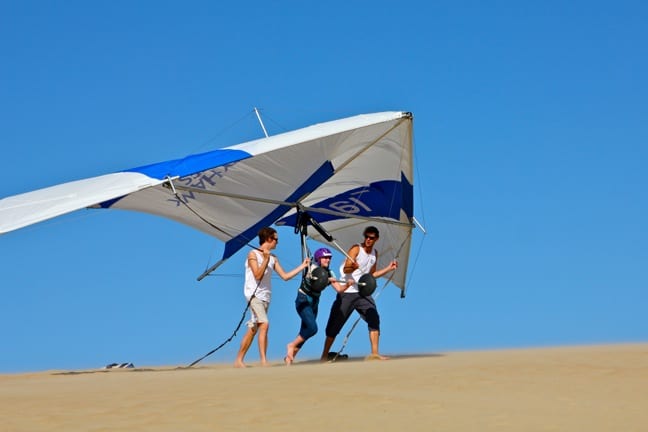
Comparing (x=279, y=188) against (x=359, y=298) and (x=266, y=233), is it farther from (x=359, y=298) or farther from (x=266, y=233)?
(x=359, y=298)

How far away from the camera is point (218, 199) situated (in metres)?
11.0

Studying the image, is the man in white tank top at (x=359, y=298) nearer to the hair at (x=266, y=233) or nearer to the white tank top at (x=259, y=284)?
the white tank top at (x=259, y=284)

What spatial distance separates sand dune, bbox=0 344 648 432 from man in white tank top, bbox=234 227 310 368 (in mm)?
2178

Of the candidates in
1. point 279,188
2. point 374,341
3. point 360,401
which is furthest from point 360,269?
point 360,401

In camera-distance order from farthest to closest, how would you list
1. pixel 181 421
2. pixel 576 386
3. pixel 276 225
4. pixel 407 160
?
pixel 276 225, pixel 407 160, pixel 576 386, pixel 181 421

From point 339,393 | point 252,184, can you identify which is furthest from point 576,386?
point 252,184

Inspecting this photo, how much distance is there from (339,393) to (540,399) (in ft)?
3.79

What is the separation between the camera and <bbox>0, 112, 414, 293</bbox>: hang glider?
358 inches

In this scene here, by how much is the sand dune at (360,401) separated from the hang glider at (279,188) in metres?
2.32

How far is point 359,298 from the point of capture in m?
10.1

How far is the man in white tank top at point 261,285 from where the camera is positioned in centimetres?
957

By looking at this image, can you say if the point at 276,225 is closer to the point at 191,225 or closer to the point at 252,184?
the point at 191,225

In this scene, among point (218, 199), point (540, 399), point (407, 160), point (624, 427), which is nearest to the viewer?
point (624, 427)

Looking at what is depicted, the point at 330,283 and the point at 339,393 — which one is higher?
the point at 330,283
